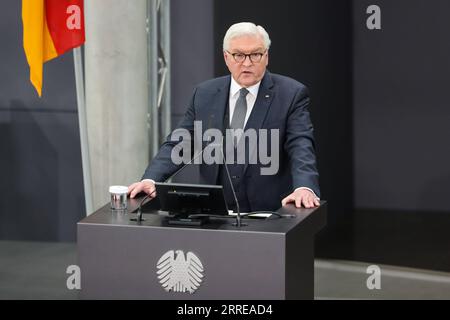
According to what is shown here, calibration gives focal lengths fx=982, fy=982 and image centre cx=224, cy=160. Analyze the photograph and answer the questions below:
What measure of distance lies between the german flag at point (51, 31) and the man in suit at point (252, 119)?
1868 mm

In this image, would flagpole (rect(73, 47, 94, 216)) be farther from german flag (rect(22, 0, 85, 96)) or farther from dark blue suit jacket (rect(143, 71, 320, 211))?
dark blue suit jacket (rect(143, 71, 320, 211))

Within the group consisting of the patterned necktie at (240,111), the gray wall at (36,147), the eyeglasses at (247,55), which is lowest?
the gray wall at (36,147)

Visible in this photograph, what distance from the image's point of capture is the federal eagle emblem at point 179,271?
327 centimetres

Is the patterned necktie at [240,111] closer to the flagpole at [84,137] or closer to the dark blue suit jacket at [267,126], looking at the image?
the dark blue suit jacket at [267,126]

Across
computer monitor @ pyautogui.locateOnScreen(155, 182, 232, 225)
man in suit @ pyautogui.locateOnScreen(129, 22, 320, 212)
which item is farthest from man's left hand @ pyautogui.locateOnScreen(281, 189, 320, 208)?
computer monitor @ pyautogui.locateOnScreen(155, 182, 232, 225)

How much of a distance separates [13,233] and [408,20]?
322 centimetres

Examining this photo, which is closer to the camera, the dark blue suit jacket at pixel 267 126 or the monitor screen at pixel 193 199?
the monitor screen at pixel 193 199

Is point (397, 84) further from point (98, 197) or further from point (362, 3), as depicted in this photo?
point (98, 197)

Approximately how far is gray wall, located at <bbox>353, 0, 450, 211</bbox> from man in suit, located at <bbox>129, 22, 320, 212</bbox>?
2881 mm

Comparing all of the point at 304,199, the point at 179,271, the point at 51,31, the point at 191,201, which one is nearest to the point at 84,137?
the point at 51,31

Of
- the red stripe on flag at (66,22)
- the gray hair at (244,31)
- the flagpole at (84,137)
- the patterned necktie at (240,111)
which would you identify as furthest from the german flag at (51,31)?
the gray hair at (244,31)

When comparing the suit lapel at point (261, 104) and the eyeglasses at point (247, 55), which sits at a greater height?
the eyeglasses at point (247, 55)

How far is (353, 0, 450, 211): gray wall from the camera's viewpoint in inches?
267
